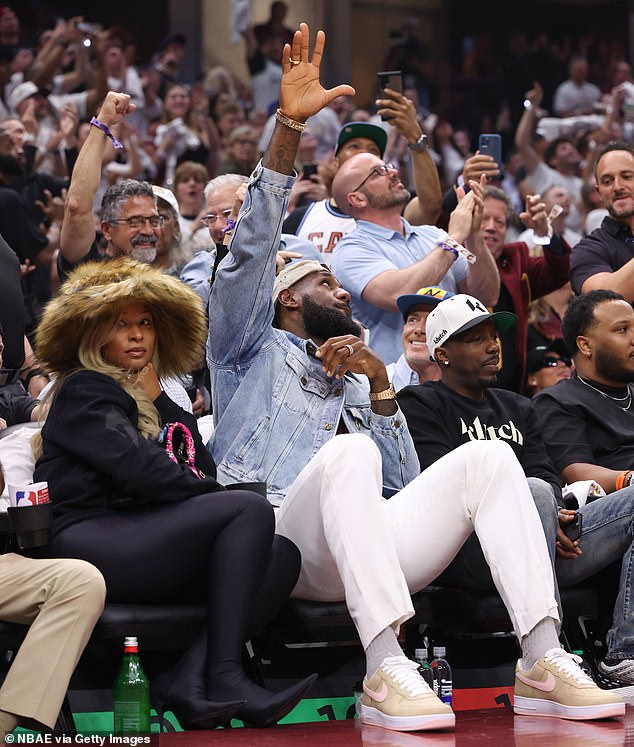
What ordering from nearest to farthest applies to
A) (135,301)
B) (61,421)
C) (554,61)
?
(61,421) < (135,301) < (554,61)

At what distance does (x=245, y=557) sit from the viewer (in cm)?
322

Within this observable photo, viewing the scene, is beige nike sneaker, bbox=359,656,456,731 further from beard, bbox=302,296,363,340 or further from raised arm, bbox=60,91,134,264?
raised arm, bbox=60,91,134,264

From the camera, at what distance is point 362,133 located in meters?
5.98

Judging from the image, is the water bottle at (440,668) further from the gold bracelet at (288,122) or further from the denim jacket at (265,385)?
the gold bracelet at (288,122)

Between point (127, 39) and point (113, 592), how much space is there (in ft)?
31.9

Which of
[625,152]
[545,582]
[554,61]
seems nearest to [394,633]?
[545,582]

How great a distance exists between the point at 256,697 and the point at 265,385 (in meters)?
1.14

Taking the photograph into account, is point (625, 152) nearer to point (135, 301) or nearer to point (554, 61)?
point (135, 301)

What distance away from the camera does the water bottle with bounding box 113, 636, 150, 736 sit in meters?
3.18

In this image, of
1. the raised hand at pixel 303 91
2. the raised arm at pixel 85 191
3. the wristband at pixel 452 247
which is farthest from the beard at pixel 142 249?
the raised hand at pixel 303 91

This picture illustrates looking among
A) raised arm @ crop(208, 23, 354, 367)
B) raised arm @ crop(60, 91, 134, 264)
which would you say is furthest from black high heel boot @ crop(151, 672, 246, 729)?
raised arm @ crop(60, 91, 134, 264)

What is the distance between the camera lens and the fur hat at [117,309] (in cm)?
348

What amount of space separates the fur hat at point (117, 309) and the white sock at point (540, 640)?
1.26m

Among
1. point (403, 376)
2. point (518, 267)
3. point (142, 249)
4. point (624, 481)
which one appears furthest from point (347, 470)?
point (518, 267)
